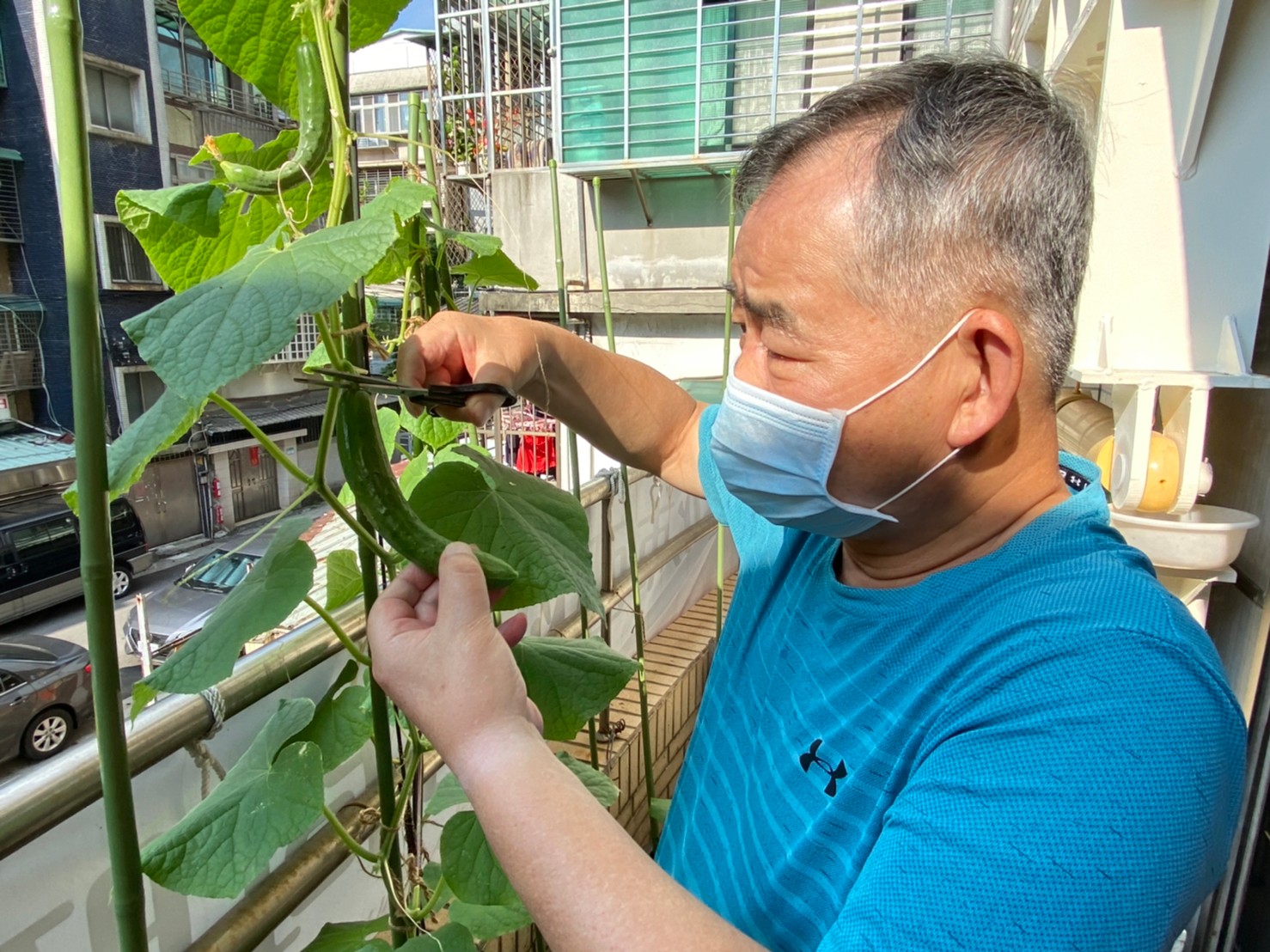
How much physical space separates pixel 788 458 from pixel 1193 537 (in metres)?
1.03

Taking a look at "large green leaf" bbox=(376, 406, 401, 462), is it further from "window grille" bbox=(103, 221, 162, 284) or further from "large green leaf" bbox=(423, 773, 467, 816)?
"window grille" bbox=(103, 221, 162, 284)

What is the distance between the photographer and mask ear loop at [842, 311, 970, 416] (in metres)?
0.75

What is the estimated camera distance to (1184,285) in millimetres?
1584

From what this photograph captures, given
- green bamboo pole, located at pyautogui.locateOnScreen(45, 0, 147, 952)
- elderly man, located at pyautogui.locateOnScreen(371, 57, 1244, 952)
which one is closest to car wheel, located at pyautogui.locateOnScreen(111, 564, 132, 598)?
elderly man, located at pyautogui.locateOnScreen(371, 57, 1244, 952)

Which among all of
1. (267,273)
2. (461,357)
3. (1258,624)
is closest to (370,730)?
(461,357)

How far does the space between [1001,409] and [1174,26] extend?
4.38ft

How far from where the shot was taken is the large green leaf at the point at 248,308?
1.44 feet

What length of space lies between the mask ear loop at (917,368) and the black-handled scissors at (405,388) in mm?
354

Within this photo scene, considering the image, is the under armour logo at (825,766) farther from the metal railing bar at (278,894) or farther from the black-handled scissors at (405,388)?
the metal railing bar at (278,894)

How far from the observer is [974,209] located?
0.72 metres

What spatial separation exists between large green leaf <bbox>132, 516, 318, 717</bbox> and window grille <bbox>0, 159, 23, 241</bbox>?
12.1 metres

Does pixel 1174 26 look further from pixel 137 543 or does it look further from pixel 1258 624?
pixel 137 543

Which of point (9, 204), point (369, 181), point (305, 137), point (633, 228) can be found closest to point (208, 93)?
point (9, 204)

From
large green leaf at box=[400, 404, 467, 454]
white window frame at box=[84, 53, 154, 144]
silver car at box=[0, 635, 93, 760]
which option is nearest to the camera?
large green leaf at box=[400, 404, 467, 454]
